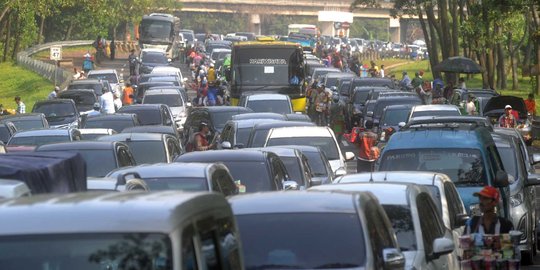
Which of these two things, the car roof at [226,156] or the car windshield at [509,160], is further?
the car windshield at [509,160]

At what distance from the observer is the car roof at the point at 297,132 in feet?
76.9

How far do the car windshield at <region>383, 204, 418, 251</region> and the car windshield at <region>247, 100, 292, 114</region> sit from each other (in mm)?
24109

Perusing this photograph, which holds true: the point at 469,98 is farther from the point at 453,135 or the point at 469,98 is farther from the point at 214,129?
the point at 453,135

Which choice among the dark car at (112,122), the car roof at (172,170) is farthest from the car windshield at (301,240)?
the dark car at (112,122)

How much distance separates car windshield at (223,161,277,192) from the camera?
54.2 feet

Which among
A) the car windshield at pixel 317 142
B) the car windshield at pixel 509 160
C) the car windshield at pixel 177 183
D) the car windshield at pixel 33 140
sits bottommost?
the car windshield at pixel 33 140

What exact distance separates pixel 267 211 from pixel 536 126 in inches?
1160

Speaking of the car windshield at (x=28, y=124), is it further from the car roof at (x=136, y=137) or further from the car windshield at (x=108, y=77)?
the car windshield at (x=108, y=77)

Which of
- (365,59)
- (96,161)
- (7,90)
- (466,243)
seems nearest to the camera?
(466,243)

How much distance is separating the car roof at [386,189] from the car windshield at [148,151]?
10820mm

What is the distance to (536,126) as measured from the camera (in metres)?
38.2

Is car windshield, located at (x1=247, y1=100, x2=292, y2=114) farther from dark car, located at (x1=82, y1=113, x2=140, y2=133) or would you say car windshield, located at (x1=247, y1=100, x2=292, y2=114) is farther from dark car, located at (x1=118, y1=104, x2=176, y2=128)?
dark car, located at (x1=82, y1=113, x2=140, y2=133)

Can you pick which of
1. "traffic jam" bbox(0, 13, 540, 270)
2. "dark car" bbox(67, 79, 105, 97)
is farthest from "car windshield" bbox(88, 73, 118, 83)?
"traffic jam" bbox(0, 13, 540, 270)

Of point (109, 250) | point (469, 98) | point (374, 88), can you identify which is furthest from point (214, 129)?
point (109, 250)
